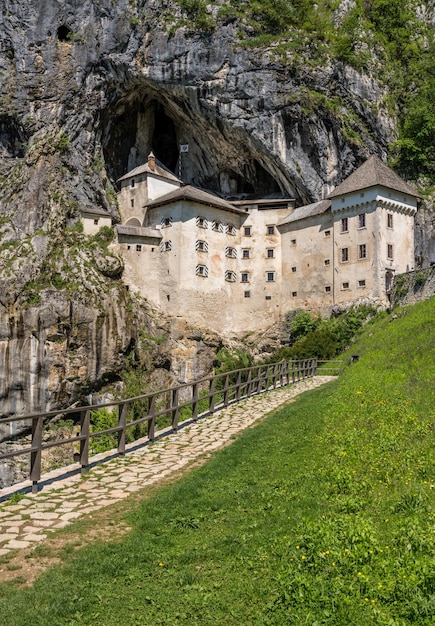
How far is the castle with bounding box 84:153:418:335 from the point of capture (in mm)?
38344

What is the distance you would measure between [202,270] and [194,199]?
5.69m

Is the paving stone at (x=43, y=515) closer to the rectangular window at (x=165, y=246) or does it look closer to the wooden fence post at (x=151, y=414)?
the wooden fence post at (x=151, y=414)

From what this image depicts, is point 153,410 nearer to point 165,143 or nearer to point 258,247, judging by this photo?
point 258,247

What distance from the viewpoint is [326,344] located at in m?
33.8

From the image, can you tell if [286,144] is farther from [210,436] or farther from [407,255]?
[210,436]

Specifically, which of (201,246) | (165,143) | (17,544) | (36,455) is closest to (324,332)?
(201,246)

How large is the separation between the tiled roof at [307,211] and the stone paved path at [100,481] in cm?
2981

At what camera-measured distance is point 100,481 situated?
8633mm

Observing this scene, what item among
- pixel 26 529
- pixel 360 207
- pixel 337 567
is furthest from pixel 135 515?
pixel 360 207

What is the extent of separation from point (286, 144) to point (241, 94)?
17.7 ft

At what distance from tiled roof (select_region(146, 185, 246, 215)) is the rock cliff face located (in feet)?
11.9

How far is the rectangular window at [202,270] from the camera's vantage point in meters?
43.2

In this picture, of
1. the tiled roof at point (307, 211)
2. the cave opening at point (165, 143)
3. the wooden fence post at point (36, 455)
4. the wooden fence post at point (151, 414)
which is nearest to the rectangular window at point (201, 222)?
the tiled roof at point (307, 211)

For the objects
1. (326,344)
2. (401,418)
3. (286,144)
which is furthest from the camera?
(286,144)
